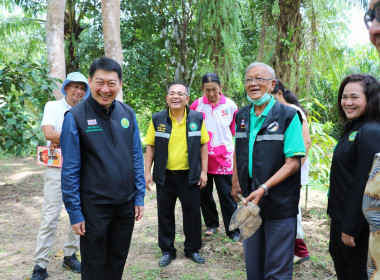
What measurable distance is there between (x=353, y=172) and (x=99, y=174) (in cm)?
180

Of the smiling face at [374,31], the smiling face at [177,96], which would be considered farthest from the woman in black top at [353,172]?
the smiling face at [177,96]

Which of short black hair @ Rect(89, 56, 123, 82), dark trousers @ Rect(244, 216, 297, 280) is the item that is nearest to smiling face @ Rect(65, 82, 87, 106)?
short black hair @ Rect(89, 56, 123, 82)

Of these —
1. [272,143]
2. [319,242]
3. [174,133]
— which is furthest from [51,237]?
[319,242]

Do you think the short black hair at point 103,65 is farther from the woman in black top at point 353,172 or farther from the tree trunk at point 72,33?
the tree trunk at point 72,33

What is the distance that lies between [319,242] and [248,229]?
7.15 ft

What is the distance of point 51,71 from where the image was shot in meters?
6.28

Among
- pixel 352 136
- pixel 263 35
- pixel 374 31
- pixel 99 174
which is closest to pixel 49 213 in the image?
pixel 99 174

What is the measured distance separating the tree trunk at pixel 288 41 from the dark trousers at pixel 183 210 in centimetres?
267

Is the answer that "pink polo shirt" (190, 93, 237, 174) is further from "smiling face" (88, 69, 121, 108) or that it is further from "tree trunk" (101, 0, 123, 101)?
"tree trunk" (101, 0, 123, 101)

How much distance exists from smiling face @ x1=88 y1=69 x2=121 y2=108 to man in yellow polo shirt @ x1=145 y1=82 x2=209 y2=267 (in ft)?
4.15

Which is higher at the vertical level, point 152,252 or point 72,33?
point 72,33

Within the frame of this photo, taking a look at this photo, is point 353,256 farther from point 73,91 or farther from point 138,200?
point 73,91

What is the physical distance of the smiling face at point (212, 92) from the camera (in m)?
4.21

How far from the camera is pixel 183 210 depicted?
391cm
